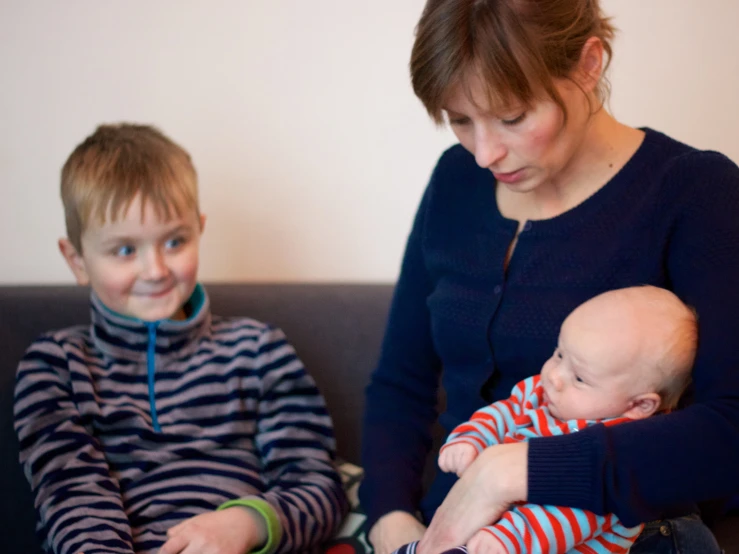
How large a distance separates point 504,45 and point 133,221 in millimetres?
752

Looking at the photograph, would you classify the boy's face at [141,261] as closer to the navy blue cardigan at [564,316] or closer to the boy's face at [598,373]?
the navy blue cardigan at [564,316]

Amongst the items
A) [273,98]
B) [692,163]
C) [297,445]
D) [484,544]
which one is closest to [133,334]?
[297,445]

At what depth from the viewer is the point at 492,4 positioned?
3.42ft

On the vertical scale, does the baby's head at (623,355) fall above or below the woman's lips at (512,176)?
below

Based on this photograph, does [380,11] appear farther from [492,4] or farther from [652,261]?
[652,261]

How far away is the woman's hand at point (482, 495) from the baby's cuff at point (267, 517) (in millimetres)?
344

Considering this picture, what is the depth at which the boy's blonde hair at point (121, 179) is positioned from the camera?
1.42 m

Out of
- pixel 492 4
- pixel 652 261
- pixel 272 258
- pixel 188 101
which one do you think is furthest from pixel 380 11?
pixel 652 261

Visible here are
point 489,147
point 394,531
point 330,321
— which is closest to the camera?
point 489,147

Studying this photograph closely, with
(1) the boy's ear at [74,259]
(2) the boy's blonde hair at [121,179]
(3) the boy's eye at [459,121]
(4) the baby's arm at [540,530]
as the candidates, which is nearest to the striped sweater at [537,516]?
(4) the baby's arm at [540,530]

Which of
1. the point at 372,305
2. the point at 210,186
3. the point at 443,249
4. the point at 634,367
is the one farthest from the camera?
the point at 210,186

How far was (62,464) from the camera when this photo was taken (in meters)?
1.39

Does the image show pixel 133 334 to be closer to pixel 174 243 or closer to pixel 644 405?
pixel 174 243

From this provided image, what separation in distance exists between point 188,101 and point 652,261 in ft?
3.91
